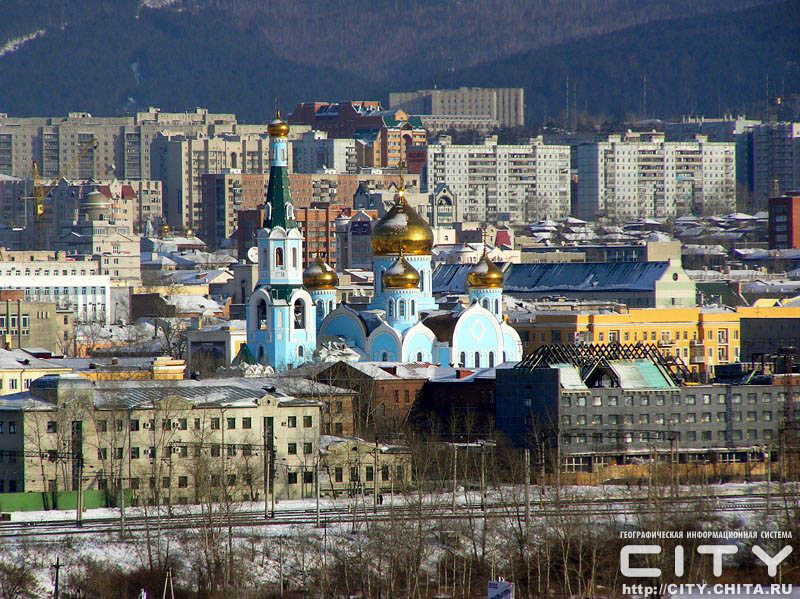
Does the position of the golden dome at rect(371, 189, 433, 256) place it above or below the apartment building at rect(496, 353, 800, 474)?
above

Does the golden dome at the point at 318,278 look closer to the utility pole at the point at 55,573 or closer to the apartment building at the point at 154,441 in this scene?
the apartment building at the point at 154,441

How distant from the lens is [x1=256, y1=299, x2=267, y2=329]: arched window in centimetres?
7719

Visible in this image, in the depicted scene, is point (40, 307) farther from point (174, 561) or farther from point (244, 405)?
point (174, 561)

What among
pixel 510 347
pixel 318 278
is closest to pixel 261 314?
pixel 318 278

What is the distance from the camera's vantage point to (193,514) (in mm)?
52031

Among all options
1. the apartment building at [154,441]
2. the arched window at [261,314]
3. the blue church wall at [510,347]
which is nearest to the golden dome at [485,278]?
the blue church wall at [510,347]

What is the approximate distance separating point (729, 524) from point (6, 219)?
477 feet

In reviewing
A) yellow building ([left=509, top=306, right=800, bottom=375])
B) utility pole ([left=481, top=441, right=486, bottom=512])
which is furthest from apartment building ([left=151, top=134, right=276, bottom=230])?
utility pole ([left=481, top=441, right=486, bottom=512])

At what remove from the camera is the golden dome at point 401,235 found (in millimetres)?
79625

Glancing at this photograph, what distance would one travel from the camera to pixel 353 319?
3071 inches

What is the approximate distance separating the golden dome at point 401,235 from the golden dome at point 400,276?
3.25 ft

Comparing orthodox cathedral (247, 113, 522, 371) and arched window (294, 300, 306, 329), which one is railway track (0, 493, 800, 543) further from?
arched window (294, 300, 306, 329)

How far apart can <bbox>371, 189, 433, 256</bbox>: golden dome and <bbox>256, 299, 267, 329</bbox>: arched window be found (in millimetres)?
4655

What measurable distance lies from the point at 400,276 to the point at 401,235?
2.03m
